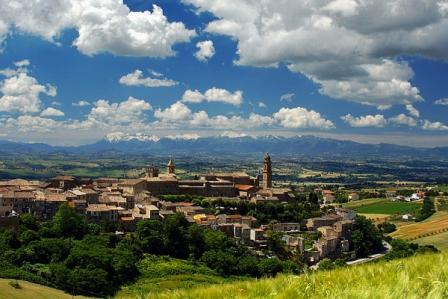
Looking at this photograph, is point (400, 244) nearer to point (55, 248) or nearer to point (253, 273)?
point (253, 273)

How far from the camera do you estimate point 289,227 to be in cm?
6116

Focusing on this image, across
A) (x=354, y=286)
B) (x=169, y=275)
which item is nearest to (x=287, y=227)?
(x=169, y=275)

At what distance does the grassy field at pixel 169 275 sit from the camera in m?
38.2

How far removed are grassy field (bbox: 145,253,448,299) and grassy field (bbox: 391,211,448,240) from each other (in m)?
62.4

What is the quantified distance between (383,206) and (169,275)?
68374mm

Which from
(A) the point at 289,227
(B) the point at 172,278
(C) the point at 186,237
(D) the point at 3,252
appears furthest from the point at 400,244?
(D) the point at 3,252

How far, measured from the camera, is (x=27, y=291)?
32.8 m

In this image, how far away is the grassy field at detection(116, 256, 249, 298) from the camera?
125 feet

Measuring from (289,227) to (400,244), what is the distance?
12.3 m

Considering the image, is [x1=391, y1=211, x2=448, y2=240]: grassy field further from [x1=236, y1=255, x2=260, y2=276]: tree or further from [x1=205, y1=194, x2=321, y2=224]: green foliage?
[x1=236, y1=255, x2=260, y2=276]: tree

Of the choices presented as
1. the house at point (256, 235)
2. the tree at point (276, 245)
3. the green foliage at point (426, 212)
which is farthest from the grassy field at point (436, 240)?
the house at point (256, 235)

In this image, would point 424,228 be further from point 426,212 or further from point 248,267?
point 248,267

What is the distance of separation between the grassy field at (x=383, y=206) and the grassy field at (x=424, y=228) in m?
11.8

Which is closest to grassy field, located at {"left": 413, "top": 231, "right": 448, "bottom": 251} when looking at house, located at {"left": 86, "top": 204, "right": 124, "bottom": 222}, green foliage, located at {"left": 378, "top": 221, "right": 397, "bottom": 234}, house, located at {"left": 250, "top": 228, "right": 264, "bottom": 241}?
green foliage, located at {"left": 378, "top": 221, "right": 397, "bottom": 234}
